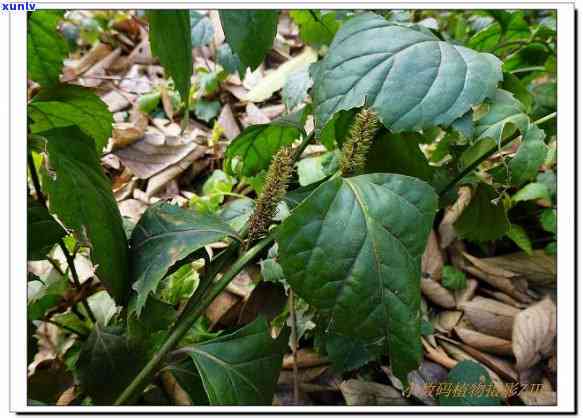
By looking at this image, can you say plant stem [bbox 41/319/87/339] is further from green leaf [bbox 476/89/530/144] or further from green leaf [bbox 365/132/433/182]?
green leaf [bbox 476/89/530/144]

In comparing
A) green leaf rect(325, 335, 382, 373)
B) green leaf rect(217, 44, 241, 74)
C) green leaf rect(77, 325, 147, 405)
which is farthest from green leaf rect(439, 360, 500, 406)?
green leaf rect(217, 44, 241, 74)

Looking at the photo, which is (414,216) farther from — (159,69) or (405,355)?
(159,69)

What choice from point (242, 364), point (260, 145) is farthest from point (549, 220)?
point (242, 364)

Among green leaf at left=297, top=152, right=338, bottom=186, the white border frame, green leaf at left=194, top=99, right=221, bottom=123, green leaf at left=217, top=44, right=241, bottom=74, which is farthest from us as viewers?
green leaf at left=194, top=99, right=221, bottom=123

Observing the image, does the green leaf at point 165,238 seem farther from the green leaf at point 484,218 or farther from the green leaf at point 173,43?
the green leaf at point 484,218

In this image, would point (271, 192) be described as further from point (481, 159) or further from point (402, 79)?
point (481, 159)
